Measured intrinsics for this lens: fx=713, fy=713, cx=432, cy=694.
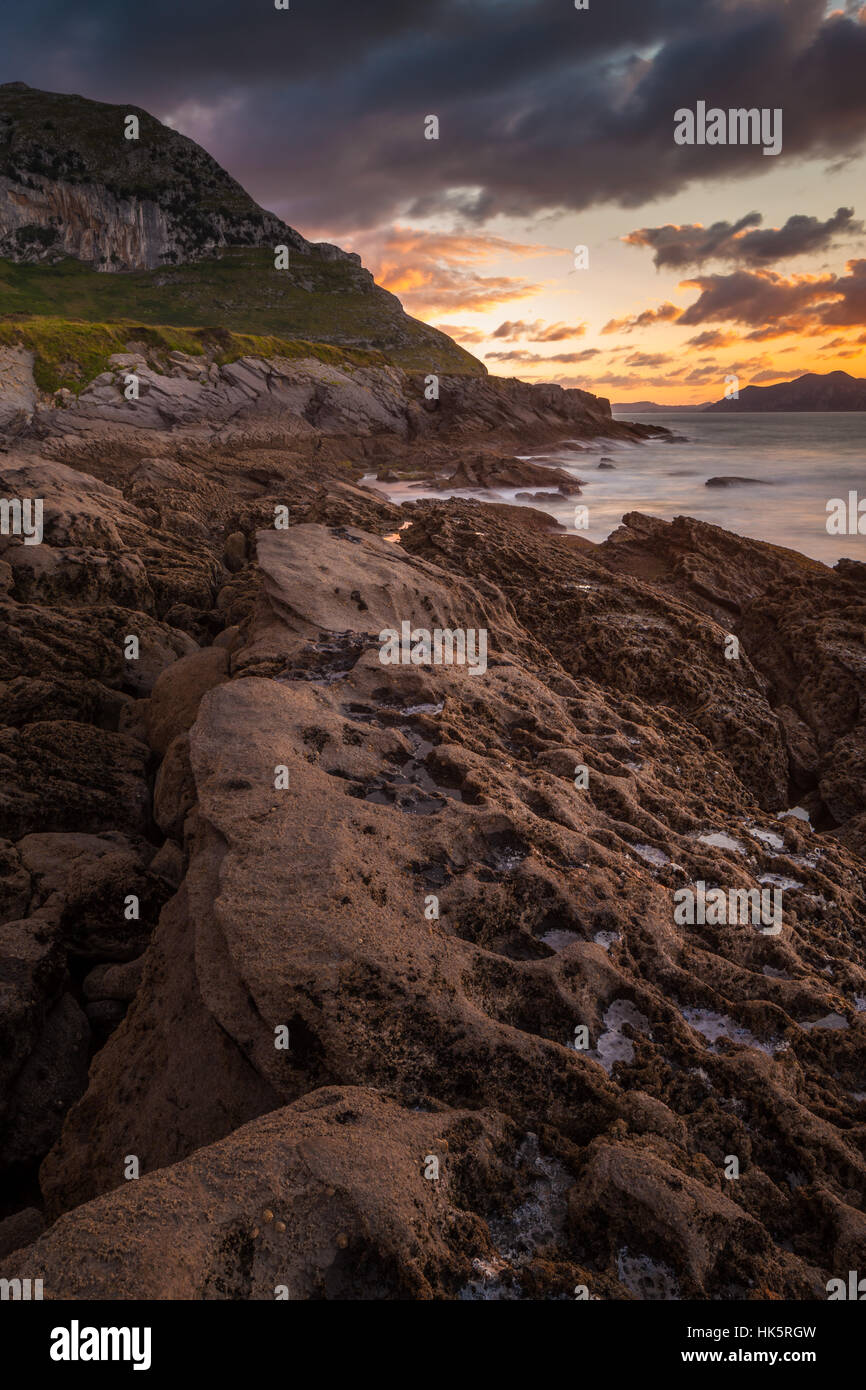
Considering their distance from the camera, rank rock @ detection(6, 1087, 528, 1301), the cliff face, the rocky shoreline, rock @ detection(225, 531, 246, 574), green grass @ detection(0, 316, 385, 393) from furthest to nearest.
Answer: the cliff face
green grass @ detection(0, 316, 385, 393)
rock @ detection(225, 531, 246, 574)
the rocky shoreline
rock @ detection(6, 1087, 528, 1301)

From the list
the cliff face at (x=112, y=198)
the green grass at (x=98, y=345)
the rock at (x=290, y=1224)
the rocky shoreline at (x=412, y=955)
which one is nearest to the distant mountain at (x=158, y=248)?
the cliff face at (x=112, y=198)

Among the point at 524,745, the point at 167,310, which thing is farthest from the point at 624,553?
the point at 167,310

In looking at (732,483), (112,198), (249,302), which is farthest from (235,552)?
(112,198)

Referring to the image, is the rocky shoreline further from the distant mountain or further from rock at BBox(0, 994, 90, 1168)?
the distant mountain

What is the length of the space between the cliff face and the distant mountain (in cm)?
17

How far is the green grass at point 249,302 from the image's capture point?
3514 inches

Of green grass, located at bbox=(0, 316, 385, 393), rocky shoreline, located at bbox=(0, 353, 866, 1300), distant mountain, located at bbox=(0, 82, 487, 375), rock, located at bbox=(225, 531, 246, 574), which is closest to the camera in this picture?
rocky shoreline, located at bbox=(0, 353, 866, 1300)

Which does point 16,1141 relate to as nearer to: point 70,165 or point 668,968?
point 668,968

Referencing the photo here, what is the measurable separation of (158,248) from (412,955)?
439 feet

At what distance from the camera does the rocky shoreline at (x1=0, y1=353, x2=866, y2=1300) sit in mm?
2951

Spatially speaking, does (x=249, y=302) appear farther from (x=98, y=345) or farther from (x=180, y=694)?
(x=180, y=694)

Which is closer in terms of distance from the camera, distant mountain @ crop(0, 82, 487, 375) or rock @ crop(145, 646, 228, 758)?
rock @ crop(145, 646, 228, 758)

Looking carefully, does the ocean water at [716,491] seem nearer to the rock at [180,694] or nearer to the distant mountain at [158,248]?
the rock at [180,694]

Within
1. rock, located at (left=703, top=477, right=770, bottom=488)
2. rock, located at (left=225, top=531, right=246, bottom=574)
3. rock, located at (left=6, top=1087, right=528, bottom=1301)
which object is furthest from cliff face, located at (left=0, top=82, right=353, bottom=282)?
rock, located at (left=6, top=1087, right=528, bottom=1301)
